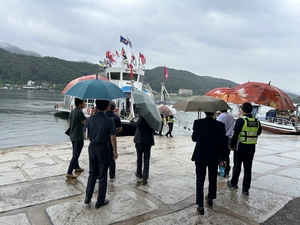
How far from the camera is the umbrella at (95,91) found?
3.24 meters

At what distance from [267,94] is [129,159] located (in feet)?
11.7

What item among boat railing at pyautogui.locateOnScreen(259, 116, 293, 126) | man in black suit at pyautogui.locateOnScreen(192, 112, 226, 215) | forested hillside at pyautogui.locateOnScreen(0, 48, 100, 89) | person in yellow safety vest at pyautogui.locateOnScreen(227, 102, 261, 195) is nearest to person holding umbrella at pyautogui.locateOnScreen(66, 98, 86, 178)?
man in black suit at pyautogui.locateOnScreen(192, 112, 226, 215)

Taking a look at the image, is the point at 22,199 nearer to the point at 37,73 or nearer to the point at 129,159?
the point at 129,159

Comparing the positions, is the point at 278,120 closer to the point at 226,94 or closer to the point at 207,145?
the point at 226,94

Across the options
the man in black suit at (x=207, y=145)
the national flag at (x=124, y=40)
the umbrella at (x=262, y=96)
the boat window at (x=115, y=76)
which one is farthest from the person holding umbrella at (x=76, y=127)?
the national flag at (x=124, y=40)

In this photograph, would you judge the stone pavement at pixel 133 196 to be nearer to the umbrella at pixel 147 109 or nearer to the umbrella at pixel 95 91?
the umbrella at pixel 147 109

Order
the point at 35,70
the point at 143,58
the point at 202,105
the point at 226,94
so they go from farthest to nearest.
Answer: the point at 35,70 → the point at 143,58 → the point at 226,94 → the point at 202,105

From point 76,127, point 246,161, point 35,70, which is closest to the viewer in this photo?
point 246,161

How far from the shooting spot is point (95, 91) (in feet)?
→ 10.9

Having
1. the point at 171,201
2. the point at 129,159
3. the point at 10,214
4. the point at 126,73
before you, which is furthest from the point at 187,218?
the point at 126,73

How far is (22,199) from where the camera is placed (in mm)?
3406

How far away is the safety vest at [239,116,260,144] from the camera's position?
3596 millimetres

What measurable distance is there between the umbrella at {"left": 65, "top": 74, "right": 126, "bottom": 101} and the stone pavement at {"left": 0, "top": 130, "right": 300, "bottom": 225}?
150 centimetres

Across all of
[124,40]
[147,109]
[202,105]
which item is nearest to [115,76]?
[124,40]
